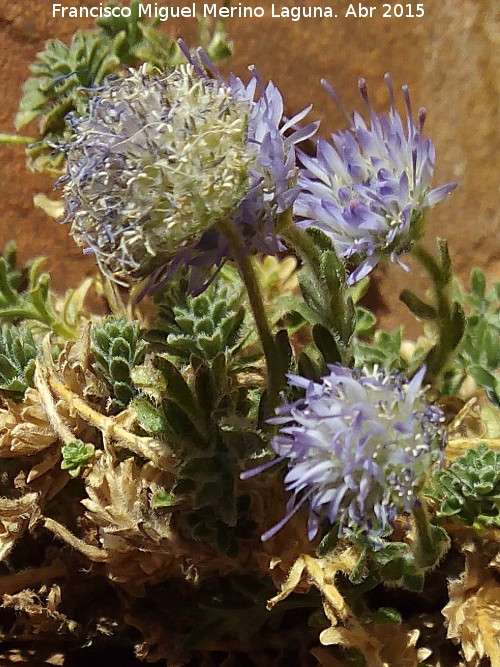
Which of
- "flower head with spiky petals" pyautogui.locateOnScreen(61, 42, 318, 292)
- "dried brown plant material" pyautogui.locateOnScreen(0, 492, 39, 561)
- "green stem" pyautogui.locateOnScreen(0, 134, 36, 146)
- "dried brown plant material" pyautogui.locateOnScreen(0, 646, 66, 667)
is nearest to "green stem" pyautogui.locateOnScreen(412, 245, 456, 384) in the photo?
"flower head with spiky petals" pyautogui.locateOnScreen(61, 42, 318, 292)

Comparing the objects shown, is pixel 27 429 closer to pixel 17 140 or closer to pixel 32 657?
pixel 32 657

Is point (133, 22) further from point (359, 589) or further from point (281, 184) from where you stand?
point (359, 589)

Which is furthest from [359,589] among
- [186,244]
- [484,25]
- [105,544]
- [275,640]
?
[484,25]

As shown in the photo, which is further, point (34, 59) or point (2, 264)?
point (34, 59)

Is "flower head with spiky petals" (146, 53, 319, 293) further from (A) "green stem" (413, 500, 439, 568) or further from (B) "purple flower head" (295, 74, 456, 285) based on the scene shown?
(A) "green stem" (413, 500, 439, 568)

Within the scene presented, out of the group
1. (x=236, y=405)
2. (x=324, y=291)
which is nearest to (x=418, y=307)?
(x=324, y=291)

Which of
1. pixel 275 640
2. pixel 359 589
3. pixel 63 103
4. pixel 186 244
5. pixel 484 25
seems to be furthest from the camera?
pixel 484 25
